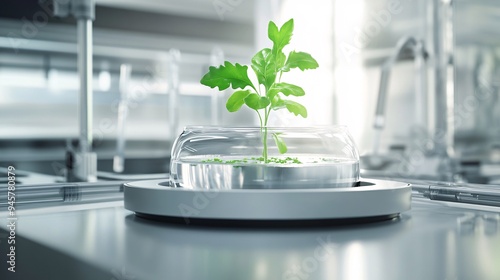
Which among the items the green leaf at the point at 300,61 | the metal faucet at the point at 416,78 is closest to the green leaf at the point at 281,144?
the green leaf at the point at 300,61

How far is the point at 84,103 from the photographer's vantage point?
4.24 feet

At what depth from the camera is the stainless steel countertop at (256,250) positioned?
40 centimetres

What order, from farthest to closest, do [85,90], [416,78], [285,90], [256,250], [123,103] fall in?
[123,103] → [416,78] → [85,90] → [285,90] → [256,250]

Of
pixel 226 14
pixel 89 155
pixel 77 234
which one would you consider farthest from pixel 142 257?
pixel 226 14

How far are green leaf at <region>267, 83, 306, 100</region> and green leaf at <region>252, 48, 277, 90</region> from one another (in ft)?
0.04

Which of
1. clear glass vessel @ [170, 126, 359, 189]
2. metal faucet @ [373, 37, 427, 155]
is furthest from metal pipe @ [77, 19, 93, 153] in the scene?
metal faucet @ [373, 37, 427, 155]

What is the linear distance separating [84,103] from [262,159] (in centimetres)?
69

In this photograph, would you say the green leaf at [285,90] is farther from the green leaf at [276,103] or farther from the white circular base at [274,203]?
the white circular base at [274,203]

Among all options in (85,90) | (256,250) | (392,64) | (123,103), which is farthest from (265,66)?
(123,103)

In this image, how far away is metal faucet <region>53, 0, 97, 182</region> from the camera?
128 centimetres

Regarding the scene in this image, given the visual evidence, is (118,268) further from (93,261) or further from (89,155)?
(89,155)

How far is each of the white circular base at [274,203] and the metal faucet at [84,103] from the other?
2.20 ft

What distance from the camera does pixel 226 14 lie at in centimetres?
387

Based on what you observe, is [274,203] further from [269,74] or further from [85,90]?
[85,90]
